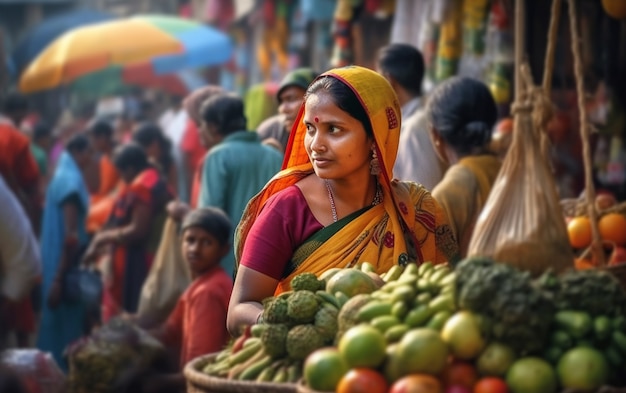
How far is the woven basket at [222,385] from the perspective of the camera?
10.5ft

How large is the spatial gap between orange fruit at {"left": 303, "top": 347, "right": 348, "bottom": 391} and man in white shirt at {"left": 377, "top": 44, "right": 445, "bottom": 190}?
2.78 metres

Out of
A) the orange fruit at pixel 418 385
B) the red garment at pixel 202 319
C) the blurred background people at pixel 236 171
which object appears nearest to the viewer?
the orange fruit at pixel 418 385

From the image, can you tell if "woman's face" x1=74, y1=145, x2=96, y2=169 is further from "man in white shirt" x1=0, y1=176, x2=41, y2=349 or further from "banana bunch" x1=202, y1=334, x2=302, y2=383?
"banana bunch" x1=202, y1=334, x2=302, y2=383

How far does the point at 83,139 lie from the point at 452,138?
17.2 feet

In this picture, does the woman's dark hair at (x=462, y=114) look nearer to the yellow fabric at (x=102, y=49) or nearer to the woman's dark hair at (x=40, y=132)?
the woman's dark hair at (x=40, y=132)

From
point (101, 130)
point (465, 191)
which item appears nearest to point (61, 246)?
point (101, 130)

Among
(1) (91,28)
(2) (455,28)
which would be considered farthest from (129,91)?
(2) (455,28)

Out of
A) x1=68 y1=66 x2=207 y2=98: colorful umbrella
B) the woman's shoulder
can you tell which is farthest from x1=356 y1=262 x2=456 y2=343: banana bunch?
x1=68 y1=66 x2=207 y2=98: colorful umbrella

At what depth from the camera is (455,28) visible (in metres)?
8.45

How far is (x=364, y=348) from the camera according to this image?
9.80ft

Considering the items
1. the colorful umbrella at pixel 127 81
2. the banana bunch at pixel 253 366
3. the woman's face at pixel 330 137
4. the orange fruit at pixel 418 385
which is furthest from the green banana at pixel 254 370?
the colorful umbrella at pixel 127 81

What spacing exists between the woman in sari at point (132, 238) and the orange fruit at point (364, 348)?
5.48 metres

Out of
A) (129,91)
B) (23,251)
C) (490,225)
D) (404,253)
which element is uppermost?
(490,225)

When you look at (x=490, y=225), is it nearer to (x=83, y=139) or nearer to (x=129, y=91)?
(x=83, y=139)
